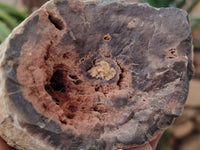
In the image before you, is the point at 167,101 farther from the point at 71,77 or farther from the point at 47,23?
the point at 47,23

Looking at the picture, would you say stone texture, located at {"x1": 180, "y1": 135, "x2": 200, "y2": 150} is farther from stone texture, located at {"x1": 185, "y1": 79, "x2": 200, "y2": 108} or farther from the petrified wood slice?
the petrified wood slice

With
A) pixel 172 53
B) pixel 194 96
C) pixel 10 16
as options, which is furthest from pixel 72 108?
pixel 194 96

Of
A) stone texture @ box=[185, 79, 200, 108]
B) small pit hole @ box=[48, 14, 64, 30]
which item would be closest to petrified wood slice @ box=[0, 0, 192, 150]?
small pit hole @ box=[48, 14, 64, 30]

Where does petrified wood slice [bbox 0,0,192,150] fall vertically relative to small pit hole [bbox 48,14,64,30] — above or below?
below

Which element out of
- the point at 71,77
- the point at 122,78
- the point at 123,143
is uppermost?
the point at 71,77

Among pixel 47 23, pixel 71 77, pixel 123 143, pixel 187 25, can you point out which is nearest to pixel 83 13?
pixel 47 23

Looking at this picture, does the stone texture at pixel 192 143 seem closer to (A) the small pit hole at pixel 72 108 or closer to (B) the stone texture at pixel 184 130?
(B) the stone texture at pixel 184 130

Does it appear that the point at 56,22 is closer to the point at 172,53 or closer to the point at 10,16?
the point at 172,53

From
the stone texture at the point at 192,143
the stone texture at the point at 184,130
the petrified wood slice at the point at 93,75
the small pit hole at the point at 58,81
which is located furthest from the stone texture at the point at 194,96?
the small pit hole at the point at 58,81
